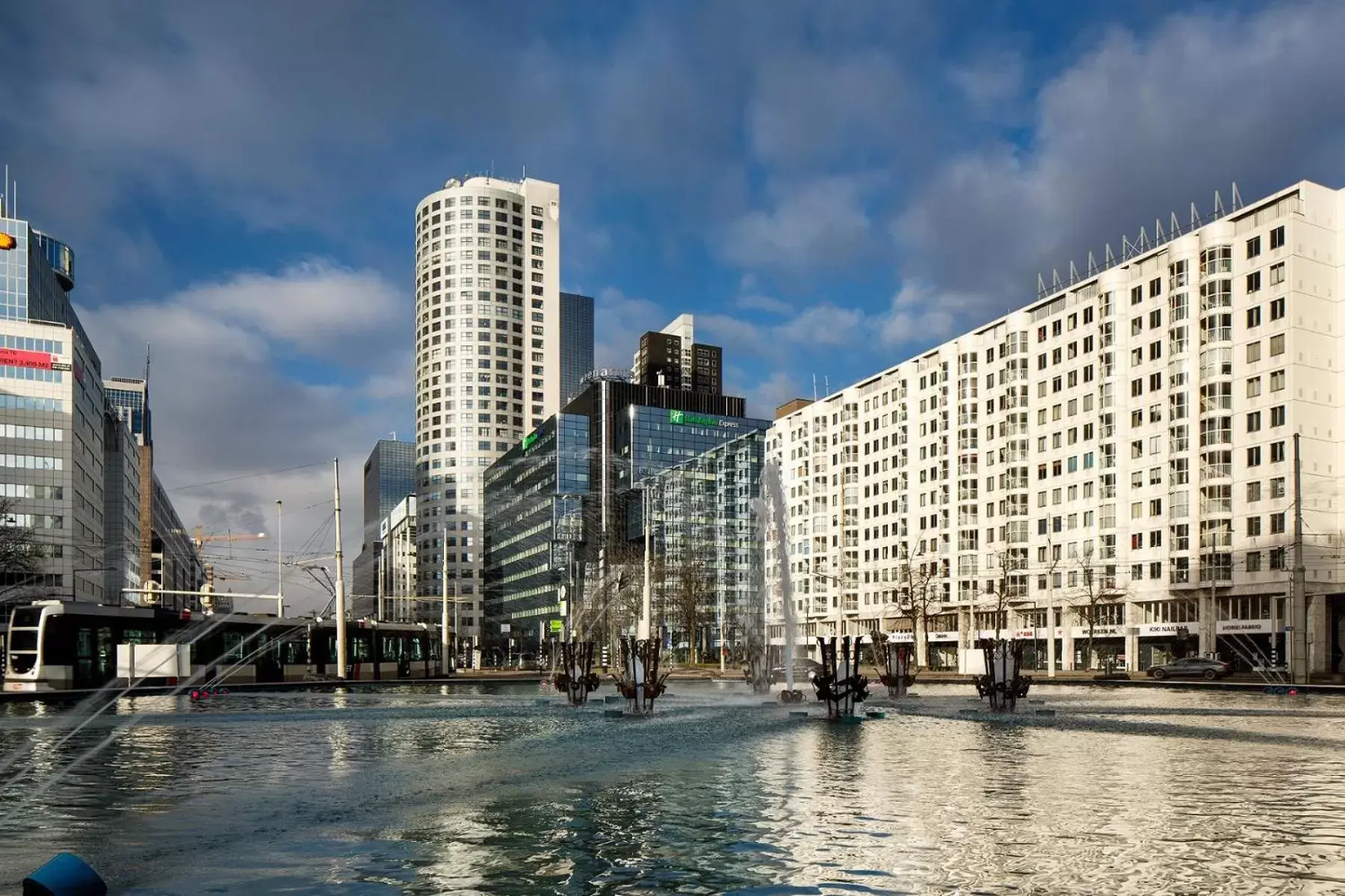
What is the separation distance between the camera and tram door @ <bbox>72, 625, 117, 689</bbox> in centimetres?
5750

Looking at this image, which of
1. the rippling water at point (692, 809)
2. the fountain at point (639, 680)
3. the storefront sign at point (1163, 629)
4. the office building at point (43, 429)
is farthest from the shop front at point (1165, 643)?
the office building at point (43, 429)

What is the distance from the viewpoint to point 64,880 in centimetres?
1073

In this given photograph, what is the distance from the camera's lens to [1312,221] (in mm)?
93688

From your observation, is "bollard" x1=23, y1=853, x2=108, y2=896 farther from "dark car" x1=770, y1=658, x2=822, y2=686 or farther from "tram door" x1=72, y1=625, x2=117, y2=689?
"dark car" x1=770, y1=658, x2=822, y2=686

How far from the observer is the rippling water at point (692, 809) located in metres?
12.9

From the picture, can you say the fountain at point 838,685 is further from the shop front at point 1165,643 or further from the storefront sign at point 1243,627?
the shop front at point 1165,643

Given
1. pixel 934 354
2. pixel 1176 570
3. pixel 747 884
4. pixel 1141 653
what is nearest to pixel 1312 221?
pixel 1176 570

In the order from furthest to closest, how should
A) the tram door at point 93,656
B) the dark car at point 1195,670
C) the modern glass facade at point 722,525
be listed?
the modern glass facade at point 722,525, the dark car at point 1195,670, the tram door at point 93,656

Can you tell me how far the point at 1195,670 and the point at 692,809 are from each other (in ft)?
213

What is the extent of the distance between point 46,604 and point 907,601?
96.4m

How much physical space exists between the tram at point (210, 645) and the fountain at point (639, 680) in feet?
54.7

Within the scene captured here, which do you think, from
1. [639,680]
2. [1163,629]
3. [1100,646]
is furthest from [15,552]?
[1163,629]

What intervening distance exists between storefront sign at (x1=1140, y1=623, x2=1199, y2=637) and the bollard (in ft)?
324

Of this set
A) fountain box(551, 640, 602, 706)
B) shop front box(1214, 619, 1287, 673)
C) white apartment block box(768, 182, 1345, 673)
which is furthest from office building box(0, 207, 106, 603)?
shop front box(1214, 619, 1287, 673)
